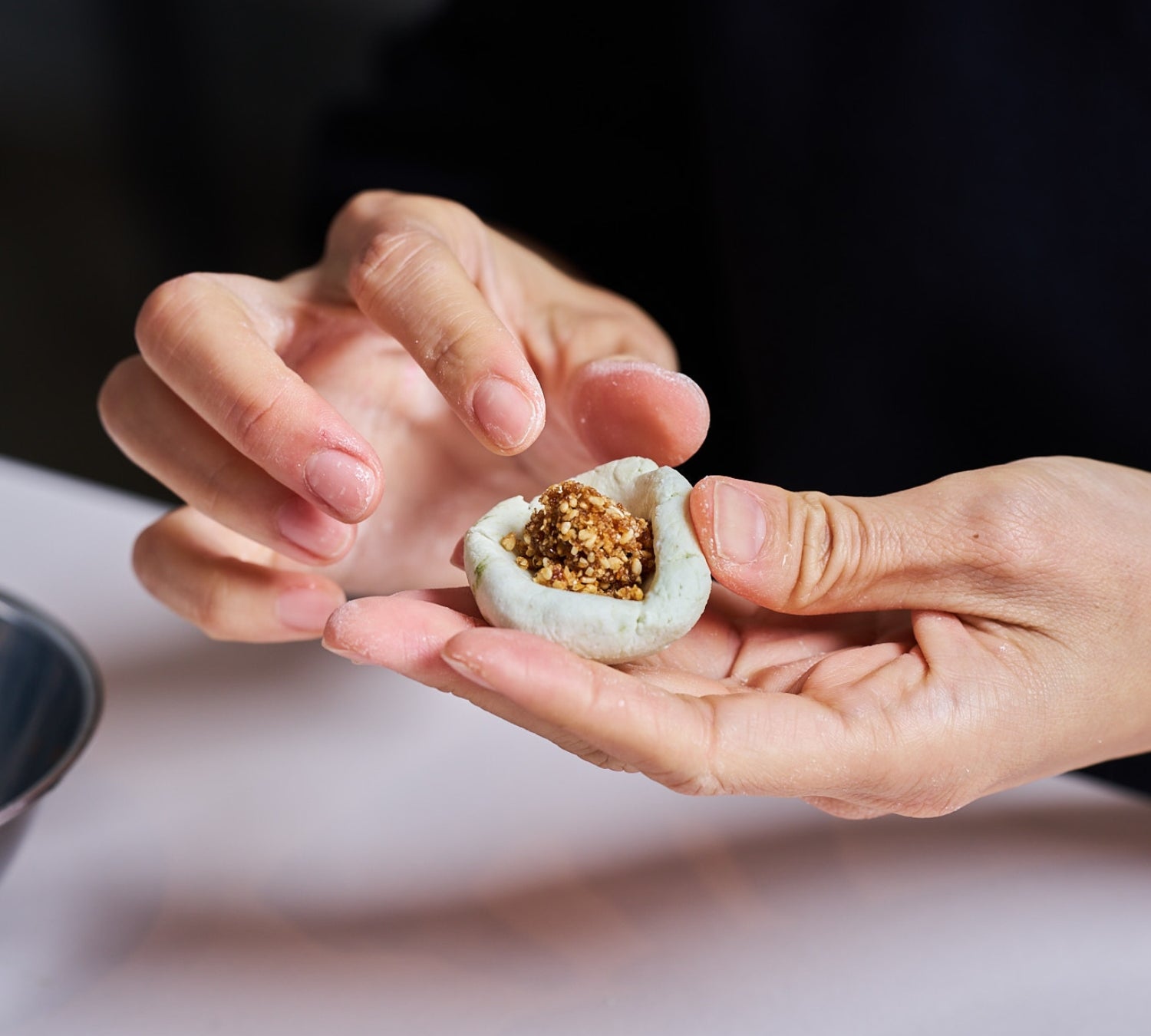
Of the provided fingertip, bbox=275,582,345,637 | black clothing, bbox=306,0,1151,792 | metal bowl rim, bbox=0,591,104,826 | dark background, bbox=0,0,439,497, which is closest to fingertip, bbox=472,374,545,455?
fingertip, bbox=275,582,345,637

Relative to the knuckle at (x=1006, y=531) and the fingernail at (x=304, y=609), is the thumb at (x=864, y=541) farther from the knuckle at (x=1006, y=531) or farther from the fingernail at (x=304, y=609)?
the fingernail at (x=304, y=609)

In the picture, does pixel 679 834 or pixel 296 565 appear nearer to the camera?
pixel 679 834

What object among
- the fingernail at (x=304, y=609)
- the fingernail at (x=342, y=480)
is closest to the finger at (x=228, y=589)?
the fingernail at (x=304, y=609)

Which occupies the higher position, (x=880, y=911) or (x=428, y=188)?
(x=428, y=188)

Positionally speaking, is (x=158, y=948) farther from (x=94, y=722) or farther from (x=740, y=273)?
(x=740, y=273)

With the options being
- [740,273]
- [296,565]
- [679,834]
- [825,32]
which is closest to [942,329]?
[740,273]

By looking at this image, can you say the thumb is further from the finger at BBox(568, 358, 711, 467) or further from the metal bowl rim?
the metal bowl rim
